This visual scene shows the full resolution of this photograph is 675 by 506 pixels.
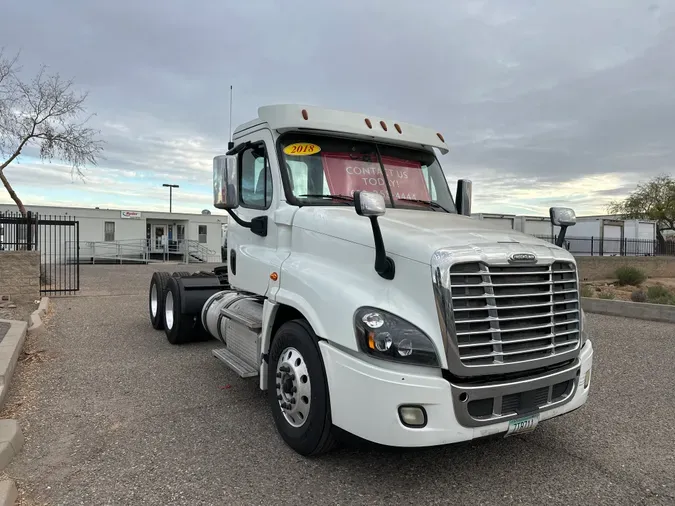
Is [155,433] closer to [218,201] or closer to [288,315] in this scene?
[288,315]

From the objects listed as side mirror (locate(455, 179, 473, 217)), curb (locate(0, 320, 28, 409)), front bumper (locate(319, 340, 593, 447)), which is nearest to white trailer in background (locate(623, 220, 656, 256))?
side mirror (locate(455, 179, 473, 217))

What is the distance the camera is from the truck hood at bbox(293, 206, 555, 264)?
3.10 meters

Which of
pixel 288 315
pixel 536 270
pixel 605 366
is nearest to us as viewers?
pixel 536 270

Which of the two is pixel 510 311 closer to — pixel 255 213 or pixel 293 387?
pixel 293 387

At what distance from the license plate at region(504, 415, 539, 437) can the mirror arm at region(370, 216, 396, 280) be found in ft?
3.89

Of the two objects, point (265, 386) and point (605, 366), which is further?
point (605, 366)

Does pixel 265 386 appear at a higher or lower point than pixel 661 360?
higher

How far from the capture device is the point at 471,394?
287 cm

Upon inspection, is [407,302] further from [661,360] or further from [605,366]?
[661,360]

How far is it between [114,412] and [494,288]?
361 centimetres

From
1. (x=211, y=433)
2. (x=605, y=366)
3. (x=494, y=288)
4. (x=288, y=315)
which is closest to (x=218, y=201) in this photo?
(x=288, y=315)

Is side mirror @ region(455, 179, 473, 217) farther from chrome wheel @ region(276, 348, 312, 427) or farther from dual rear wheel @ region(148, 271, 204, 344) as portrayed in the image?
dual rear wheel @ region(148, 271, 204, 344)

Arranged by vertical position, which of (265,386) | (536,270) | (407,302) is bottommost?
(265,386)

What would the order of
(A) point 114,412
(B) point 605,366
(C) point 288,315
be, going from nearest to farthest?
1. (C) point 288,315
2. (A) point 114,412
3. (B) point 605,366
